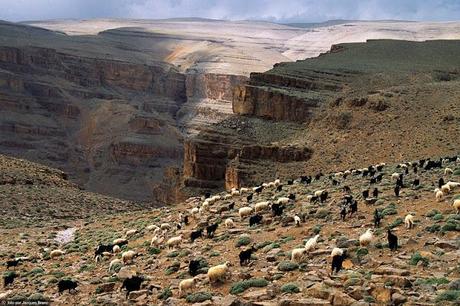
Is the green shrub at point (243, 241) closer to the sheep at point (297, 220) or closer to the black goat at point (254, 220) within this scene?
the sheep at point (297, 220)

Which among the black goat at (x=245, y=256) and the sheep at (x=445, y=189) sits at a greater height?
the sheep at (x=445, y=189)

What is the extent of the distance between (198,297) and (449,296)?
5213 millimetres

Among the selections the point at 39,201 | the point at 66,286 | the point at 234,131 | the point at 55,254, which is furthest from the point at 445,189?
the point at 234,131

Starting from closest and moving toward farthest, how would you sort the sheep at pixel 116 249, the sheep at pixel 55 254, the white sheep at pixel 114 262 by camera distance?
1. the white sheep at pixel 114 262
2. the sheep at pixel 116 249
3. the sheep at pixel 55 254

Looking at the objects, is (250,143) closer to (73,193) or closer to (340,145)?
(340,145)

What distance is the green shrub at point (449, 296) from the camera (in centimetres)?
1215

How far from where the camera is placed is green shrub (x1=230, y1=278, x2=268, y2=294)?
48.5 feet

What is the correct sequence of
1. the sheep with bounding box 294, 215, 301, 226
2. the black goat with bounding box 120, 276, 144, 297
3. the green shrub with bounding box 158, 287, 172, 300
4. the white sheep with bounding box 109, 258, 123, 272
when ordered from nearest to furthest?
the green shrub with bounding box 158, 287, 172, 300 < the black goat with bounding box 120, 276, 144, 297 < the sheep with bounding box 294, 215, 301, 226 < the white sheep with bounding box 109, 258, 123, 272

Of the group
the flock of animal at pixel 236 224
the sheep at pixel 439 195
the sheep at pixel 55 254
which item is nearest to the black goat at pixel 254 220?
the flock of animal at pixel 236 224

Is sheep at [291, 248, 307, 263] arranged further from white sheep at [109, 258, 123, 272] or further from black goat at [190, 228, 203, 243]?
white sheep at [109, 258, 123, 272]

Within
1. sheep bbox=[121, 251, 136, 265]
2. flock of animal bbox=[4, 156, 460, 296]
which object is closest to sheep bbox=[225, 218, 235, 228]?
flock of animal bbox=[4, 156, 460, 296]

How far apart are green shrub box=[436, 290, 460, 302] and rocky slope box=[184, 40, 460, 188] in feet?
147

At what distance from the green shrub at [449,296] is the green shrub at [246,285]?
3.89m

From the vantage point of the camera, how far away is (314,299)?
13.2 m
